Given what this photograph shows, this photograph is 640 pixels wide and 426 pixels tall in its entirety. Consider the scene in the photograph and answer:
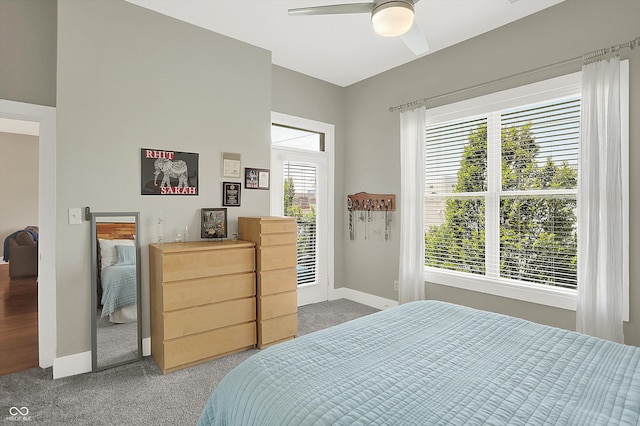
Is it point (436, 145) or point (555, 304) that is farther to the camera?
point (436, 145)

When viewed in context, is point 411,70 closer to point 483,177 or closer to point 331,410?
point 483,177

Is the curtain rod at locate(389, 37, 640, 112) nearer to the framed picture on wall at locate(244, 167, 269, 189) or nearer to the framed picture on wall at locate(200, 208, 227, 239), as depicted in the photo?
the framed picture on wall at locate(244, 167, 269, 189)

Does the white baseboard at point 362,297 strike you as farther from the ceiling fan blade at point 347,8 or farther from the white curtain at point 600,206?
the ceiling fan blade at point 347,8

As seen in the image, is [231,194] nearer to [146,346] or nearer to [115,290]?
[115,290]

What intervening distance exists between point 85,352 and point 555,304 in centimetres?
370

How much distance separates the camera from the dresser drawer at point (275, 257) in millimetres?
3002

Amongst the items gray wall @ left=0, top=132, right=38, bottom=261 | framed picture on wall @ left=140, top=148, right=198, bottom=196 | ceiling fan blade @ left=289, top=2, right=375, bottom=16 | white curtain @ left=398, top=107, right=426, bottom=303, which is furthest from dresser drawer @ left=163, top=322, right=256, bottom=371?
gray wall @ left=0, top=132, right=38, bottom=261

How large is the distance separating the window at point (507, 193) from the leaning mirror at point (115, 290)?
2.82 meters

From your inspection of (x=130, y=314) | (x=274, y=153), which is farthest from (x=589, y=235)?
(x=130, y=314)

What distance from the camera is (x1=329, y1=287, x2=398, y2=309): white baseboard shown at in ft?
13.5

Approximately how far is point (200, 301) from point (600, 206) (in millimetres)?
3033

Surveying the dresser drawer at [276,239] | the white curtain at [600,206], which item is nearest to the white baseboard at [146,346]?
the dresser drawer at [276,239]

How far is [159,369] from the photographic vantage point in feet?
8.59

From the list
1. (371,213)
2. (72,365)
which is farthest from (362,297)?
(72,365)
